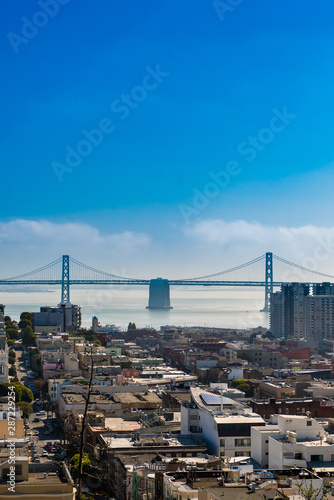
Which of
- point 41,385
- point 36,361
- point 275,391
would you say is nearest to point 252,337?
point 36,361

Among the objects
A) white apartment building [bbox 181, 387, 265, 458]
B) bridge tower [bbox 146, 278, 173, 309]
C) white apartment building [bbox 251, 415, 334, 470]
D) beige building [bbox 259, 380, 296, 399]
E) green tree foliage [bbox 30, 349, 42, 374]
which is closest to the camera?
white apartment building [bbox 251, 415, 334, 470]

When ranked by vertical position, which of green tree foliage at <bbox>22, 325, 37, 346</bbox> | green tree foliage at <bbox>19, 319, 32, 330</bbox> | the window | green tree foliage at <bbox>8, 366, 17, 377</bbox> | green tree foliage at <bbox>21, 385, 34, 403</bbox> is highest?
green tree foliage at <bbox>19, 319, 32, 330</bbox>

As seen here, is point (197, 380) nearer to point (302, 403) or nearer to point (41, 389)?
point (41, 389)

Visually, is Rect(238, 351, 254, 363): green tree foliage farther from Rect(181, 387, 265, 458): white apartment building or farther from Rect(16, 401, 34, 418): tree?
Rect(181, 387, 265, 458): white apartment building

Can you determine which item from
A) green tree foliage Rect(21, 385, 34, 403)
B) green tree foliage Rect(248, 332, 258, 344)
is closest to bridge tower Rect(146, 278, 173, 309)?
green tree foliage Rect(248, 332, 258, 344)

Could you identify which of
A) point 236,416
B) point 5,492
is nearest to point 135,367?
point 236,416

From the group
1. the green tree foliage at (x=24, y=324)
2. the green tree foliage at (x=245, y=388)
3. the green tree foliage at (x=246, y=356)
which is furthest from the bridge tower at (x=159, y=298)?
the green tree foliage at (x=245, y=388)
